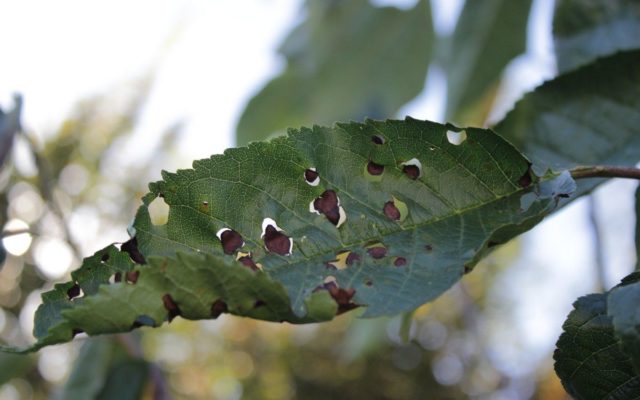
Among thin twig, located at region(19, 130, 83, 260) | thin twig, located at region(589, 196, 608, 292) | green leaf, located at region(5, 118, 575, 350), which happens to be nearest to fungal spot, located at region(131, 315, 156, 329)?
green leaf, located at region(5, 118, 575, 350)

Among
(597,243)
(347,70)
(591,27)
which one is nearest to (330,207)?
(591,27)

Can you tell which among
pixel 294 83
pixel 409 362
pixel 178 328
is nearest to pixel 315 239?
pixel 294 83

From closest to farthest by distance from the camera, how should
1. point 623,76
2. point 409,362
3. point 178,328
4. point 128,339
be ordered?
point 623,76, point 128,339, point 178,328, point 409,362

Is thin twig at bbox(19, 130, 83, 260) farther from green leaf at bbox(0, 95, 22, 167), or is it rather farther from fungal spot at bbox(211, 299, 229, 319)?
fungal spot at bbox(211, 299, 229, 319)

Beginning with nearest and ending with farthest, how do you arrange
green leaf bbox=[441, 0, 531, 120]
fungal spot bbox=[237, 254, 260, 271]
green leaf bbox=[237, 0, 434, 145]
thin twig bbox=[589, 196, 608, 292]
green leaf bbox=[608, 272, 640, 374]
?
green leaf bbox=[608, 272, 640, 374], fungal spot bbox=[237, 254, 260, 271], thin twig bbox=[589, 196, 608, 292], green leaf bbox=[441, 0, 531, 120], green leaf bbox=[237, 0, 434, 145]

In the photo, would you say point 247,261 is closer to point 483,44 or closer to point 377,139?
point 377,139

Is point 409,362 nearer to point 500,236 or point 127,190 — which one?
point 127,190

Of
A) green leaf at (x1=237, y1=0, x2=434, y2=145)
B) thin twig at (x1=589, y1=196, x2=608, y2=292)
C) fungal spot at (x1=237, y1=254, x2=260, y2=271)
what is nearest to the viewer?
fungal spot at (x1=237, y1=254, x2=260, y2=271)
